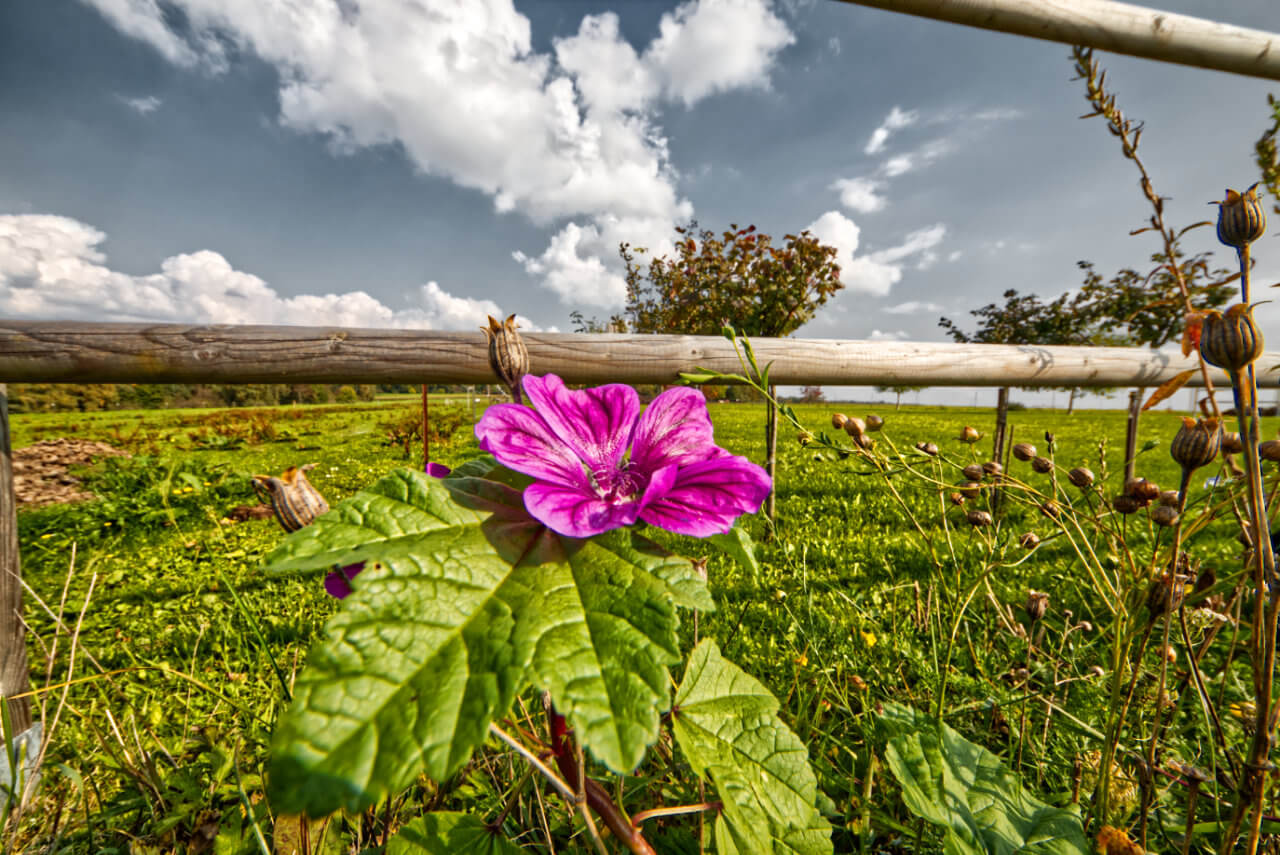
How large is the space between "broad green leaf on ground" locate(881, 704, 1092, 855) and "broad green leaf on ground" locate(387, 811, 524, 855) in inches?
21.5

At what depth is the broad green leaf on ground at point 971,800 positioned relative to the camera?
28.2 inches

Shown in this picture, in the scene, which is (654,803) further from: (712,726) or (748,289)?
(748,289)

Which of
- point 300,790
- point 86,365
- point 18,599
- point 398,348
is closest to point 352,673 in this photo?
point 300,790

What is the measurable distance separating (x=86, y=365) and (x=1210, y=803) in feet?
10.9

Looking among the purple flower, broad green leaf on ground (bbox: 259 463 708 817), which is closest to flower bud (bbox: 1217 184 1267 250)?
broad green leaf on ground (bbox: 259 463 708 817)

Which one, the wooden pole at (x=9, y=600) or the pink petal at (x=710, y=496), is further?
the wooden pole at (x=9, y=600)

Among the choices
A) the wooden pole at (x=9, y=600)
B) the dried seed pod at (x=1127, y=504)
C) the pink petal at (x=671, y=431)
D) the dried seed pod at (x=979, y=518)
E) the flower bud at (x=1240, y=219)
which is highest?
the flower bud at (x=1240, y=219)

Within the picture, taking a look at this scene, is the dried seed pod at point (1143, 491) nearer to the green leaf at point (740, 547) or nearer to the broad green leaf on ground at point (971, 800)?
the broad green leaf on ground at point (971, 800)

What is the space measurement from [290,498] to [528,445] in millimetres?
250

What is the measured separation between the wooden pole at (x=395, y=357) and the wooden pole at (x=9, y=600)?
233mm

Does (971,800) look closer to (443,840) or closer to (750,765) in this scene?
(750,765)

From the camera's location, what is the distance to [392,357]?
2.07 metres

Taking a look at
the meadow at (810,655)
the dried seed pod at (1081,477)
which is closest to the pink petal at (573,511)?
the meadow at (810,655)

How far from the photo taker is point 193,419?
780cm
